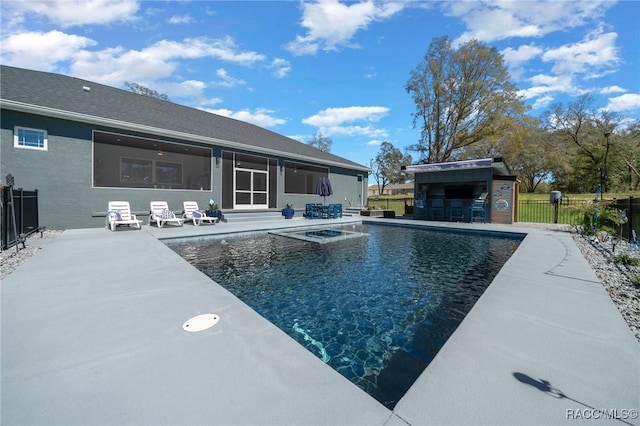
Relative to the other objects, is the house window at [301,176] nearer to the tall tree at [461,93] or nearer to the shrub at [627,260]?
the tall tree at [461,93]

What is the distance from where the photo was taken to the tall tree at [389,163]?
49.3 metres

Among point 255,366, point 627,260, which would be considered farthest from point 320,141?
point 255,366

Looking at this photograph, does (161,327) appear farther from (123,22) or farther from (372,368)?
(123,22)

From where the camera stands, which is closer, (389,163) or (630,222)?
(630,222)

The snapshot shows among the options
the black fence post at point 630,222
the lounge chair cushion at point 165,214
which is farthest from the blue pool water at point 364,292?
the lounge chair cushion at point 165,214

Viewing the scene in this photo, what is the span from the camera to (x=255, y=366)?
192 cm

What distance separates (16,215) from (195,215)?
486cm

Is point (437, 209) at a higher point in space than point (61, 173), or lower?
lower

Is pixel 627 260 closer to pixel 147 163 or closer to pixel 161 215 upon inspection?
pixel 161 215

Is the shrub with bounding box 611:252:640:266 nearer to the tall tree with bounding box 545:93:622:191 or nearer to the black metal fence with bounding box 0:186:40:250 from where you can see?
the black metal fence with bounding box 0:186:40:250

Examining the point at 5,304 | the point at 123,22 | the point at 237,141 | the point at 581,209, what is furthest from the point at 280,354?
the point at 123,22

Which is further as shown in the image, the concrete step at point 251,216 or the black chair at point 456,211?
the black chair at point 456,211

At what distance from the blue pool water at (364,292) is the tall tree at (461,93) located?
18.7 metres

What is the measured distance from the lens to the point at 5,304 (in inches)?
117
